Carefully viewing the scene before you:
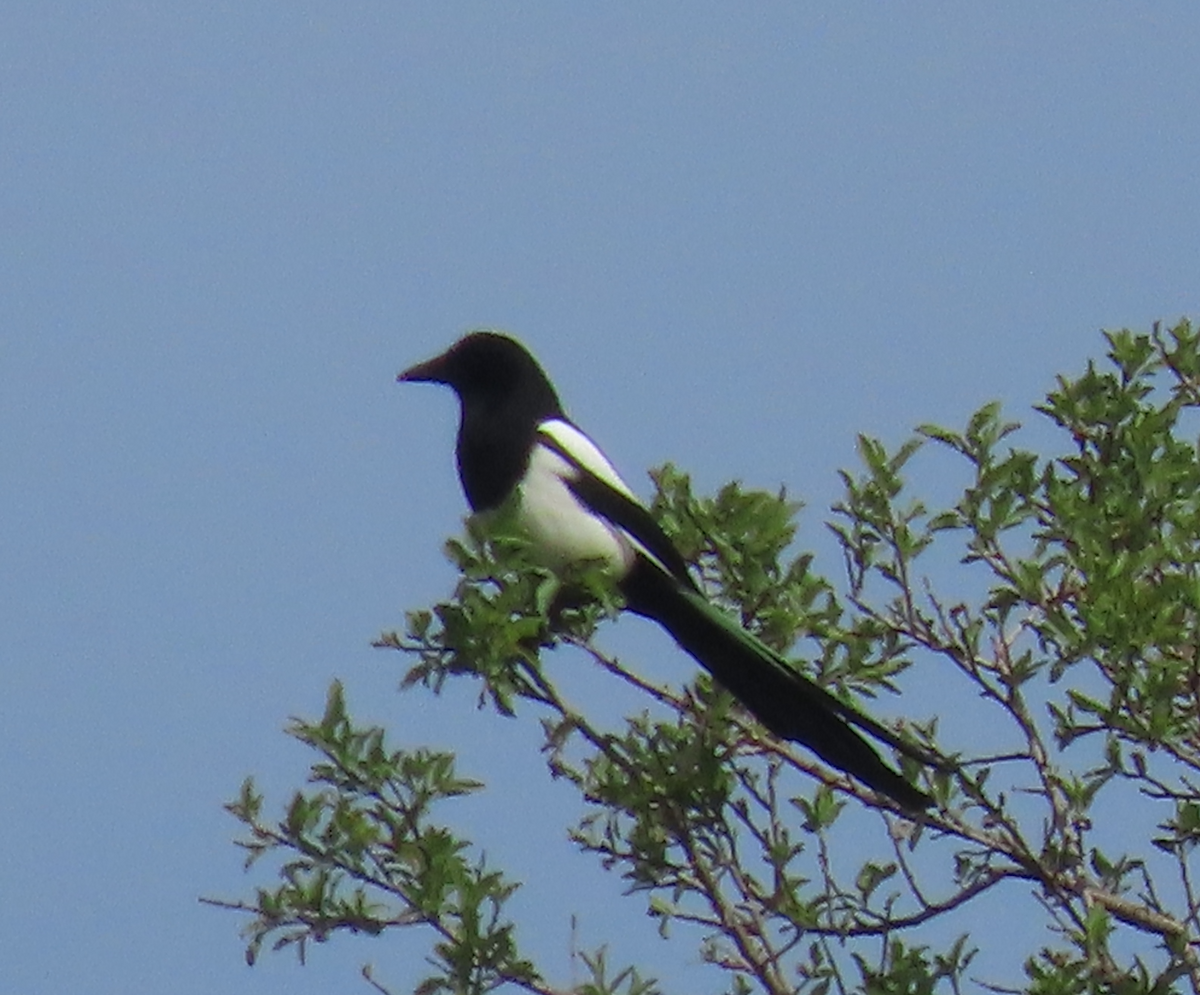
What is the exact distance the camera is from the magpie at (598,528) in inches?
147

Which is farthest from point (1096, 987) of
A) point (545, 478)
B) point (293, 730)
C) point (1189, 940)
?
point (545, 478)

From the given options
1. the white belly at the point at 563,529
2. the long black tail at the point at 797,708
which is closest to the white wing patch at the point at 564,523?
the white belly at the point at 563,529

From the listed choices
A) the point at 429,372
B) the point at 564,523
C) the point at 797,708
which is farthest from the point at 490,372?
the point at 797,708

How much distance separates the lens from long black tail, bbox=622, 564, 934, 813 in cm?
364

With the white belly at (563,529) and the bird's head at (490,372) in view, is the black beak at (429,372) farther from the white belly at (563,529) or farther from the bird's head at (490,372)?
the white belly at (563,529)

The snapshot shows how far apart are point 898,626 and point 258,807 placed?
107 centimetres

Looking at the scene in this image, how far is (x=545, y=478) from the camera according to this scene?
4.28 meters

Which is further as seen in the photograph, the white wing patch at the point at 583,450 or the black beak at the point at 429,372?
the black beak at the point at 429,372

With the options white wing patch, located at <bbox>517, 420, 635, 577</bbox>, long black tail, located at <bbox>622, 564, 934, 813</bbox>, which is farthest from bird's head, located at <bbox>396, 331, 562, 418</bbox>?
long black tail, located at <bbox>622, 564, 934, 813</bbox>

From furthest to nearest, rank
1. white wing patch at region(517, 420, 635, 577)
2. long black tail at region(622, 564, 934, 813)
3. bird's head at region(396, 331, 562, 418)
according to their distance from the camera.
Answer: bird's head at region(396, 331, 562, 418) < white wing patch at region(517, 420, 635, 577) < long black tail at region(622, 564, 934, 813)

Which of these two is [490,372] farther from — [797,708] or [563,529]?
[797,708]

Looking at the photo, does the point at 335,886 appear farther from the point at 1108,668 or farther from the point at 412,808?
the point at 1108,668

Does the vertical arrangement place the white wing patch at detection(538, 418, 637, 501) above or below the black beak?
below

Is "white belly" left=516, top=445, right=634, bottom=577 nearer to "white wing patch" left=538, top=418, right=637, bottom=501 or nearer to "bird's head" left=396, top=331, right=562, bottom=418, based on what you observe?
"white wing patch" left=538, top=418, right=637, bottom=501
